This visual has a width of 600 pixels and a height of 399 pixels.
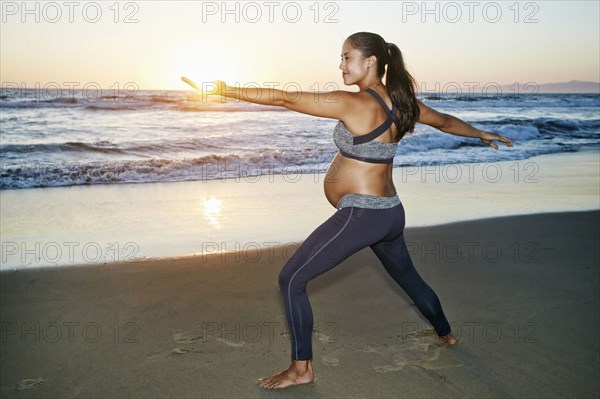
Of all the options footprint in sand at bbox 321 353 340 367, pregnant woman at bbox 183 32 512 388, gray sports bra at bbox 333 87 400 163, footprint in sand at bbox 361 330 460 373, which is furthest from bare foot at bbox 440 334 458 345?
gray sports bra at bbox 333 87 400 163

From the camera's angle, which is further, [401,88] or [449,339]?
[449,339]

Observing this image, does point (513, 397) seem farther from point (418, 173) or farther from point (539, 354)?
point (418, 173)

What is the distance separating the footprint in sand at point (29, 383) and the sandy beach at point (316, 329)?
0.01m

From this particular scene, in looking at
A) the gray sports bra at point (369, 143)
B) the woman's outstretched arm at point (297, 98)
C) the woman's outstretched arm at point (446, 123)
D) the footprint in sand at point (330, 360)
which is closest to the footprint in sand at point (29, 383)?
the footprint in sand at point (330, 360)

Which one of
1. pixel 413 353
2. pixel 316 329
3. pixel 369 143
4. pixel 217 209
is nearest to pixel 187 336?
pixel 316 329

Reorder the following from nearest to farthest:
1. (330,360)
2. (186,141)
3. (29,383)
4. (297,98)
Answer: (297,98) < (29,383) < (330,360) < (186,141)

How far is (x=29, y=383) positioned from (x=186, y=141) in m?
13.1

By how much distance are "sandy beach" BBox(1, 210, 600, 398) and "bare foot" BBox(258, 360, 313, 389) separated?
56 millimetres

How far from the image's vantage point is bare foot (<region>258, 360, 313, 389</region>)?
3553 mm

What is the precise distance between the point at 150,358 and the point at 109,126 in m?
16.5

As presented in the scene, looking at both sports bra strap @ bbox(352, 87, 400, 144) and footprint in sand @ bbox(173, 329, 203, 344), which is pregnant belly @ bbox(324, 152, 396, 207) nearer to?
sports bra strap @ bbox(352, 87, 400, 144)

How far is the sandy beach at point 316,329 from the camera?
3574 mm

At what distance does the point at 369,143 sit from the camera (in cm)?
331

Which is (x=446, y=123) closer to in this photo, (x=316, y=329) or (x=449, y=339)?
(x=449, y=339)
